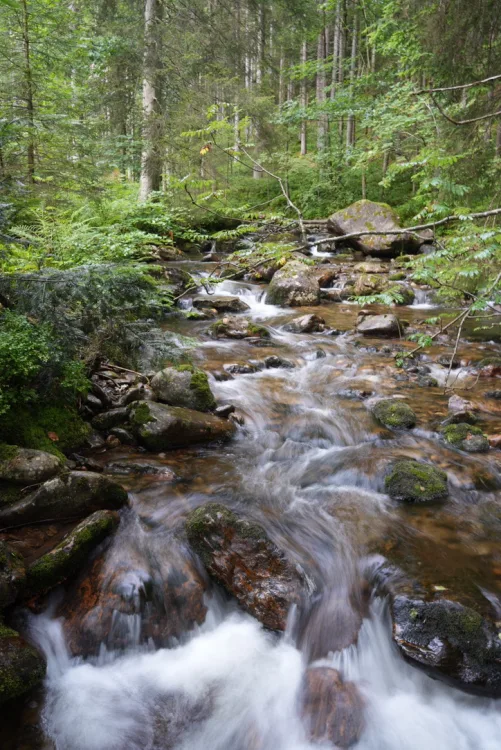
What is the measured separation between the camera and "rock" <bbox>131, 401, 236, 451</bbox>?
531cm

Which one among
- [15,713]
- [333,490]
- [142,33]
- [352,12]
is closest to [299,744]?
[15,713]

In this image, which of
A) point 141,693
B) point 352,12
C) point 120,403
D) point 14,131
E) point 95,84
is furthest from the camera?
point 352,12

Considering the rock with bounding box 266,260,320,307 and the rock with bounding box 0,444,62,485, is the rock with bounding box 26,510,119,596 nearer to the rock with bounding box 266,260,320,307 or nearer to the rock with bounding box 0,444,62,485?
the rock with bounding box 0,444,62,485

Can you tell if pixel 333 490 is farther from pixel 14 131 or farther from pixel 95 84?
pixel 95 84

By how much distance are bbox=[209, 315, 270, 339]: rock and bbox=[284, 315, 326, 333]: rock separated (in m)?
0.78

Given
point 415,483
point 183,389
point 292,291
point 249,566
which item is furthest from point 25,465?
point 292,291

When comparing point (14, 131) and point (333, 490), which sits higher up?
point (14, 131)

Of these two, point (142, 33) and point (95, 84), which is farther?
point (95, 84)

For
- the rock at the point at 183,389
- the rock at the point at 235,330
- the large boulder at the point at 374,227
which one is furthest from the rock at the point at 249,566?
the large boulder at the point at 374,227

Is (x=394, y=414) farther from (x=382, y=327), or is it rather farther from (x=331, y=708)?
(x=382, y=327)

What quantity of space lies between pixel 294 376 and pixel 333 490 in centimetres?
318

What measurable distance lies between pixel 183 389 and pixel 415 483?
3.13 metres

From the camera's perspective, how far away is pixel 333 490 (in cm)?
512

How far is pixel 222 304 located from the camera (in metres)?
11.8
